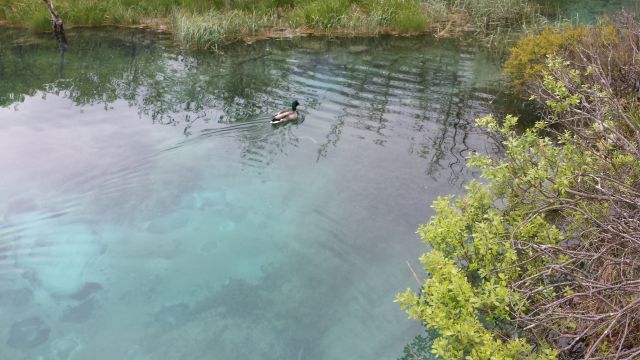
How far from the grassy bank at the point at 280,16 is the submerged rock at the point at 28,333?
1219 cm

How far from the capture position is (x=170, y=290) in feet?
24.8

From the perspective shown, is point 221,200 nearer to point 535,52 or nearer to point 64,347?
point 64,347

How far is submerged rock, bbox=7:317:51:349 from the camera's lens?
6751 millimetres

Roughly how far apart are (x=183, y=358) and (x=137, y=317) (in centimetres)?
107

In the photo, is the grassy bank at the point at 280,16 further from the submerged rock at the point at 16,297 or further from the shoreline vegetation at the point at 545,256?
the submerged rock at the point at 16,297

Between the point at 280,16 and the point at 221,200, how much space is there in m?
12.4

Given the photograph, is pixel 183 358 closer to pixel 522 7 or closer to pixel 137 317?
pixel 137 317

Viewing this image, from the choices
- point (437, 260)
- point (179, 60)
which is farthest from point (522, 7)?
point (437, 260)

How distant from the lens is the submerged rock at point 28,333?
675 cm

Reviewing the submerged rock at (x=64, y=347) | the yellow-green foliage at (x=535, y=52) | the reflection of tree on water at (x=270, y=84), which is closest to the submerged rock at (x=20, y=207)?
the submerged rock at (x=64, y=347)

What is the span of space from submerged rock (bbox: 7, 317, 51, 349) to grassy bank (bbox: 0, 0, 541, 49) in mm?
12191

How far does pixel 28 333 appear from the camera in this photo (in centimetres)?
690

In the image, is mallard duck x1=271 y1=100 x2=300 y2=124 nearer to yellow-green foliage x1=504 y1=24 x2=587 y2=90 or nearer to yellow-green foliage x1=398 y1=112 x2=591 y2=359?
yellow-green foliage x1=504 y1=24 x2=587 y2=90

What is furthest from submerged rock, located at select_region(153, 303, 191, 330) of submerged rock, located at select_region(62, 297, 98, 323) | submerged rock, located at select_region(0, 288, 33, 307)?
submerged rock, located at select_region(0, 288, 33, 307)
